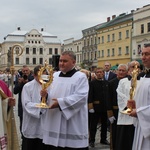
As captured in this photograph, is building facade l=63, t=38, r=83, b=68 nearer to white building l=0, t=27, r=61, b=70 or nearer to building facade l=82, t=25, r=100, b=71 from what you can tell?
building facade l=82, t=25, r=100, b=71

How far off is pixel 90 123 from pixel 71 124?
3.78m

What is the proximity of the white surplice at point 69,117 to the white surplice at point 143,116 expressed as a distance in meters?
0.96

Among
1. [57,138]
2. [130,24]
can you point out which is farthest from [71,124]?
[130,24]

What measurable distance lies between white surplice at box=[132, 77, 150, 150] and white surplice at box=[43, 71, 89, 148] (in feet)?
3.16

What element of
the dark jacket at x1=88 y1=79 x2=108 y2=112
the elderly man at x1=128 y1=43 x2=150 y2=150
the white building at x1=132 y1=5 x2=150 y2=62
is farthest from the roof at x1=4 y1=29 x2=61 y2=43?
the elderly man at x1=128 y1=43 x2=150 y2=150

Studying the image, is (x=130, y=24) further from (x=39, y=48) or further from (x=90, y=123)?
(x=39, y=48)

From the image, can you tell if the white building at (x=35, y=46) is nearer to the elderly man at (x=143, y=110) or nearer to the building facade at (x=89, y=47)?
the building facade at (x=89, y=47)

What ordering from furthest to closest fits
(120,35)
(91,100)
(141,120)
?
1. (120,35)
2. (91,100)
3. (141,120)

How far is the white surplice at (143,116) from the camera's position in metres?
4.18

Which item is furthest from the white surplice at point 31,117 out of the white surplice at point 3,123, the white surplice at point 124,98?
the white surplice at point 124,98

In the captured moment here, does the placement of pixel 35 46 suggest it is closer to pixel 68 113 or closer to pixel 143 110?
pixel 68 113

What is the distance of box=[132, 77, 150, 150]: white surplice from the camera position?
4180 millimetres

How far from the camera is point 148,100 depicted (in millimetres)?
4293

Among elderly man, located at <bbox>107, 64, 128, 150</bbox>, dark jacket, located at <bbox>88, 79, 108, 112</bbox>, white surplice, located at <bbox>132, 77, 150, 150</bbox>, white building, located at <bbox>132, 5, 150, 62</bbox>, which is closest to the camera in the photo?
white surplice, located at <bbox>132, 77, 150, 150</bbox>
